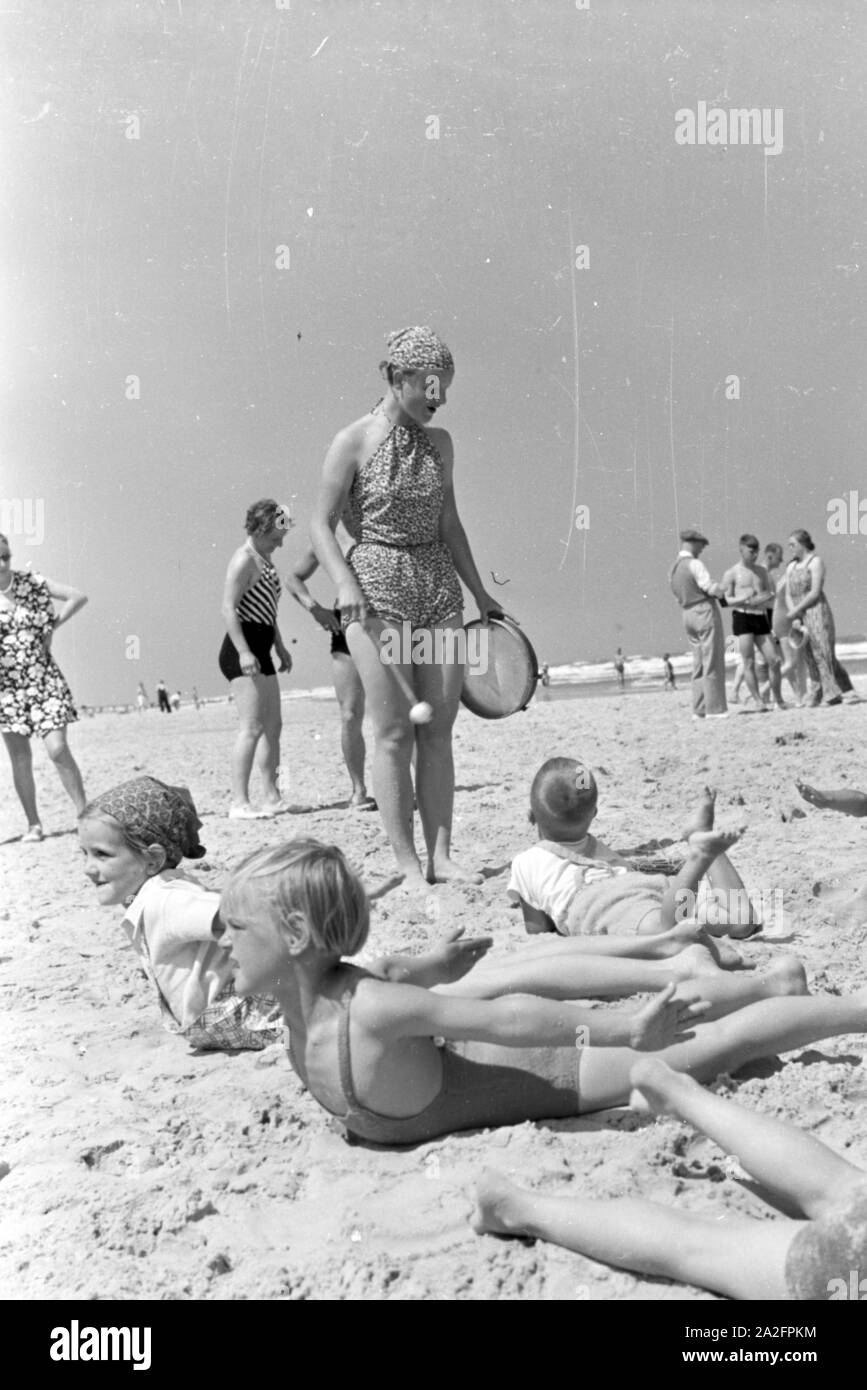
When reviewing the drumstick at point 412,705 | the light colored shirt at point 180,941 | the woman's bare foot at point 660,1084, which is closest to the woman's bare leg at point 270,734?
the drumstick at point 412,705

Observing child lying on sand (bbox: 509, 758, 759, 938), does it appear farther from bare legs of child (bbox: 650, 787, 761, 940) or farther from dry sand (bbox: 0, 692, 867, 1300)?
dry sand (bbox: 0, 692, 867, 1300)

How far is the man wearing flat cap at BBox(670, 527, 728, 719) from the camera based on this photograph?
994cm

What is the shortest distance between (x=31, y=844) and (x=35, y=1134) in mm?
3802

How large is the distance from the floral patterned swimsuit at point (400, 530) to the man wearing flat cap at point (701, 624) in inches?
219

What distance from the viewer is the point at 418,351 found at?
451 centimetres

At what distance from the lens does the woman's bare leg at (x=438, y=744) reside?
4617 millimetres

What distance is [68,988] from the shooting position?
3764 millimetres

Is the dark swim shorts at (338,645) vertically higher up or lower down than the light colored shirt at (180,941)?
higher up

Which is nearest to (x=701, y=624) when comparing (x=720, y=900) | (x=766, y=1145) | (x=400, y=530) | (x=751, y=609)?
(x=751, y=609)

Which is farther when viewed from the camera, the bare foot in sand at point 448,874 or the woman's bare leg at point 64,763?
the woman's bare leg at point 64,763

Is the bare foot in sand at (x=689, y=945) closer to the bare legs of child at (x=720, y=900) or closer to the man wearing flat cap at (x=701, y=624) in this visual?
the bare legs of child at (x=720, y=900)

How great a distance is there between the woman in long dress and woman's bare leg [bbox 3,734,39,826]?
258 inches
